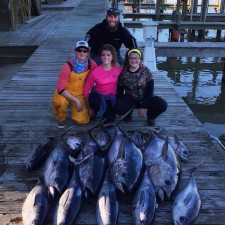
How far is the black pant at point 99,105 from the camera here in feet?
15.7

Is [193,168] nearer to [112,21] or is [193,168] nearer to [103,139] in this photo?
[103,139]

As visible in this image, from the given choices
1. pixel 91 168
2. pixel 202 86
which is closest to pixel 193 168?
pixel 91 168

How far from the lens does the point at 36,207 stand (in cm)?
295

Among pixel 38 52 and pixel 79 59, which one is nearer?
pixel 79 59

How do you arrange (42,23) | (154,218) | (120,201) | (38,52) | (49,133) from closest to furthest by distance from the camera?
(154,218) < (120,201) < (49,133) < (38,52) < (42,23)

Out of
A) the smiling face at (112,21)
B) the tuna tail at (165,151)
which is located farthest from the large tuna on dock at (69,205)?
the smiling face at (112,21)

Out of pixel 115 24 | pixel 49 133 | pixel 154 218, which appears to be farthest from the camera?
pixel 115 24

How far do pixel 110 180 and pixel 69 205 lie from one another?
0.51 m

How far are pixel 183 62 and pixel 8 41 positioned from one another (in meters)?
8.80

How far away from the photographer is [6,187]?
352 cm

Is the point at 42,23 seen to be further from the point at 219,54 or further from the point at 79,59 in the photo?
the point at 79,59

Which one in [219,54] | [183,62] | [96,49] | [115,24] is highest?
[115,24]

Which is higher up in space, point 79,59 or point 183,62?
point 79,59

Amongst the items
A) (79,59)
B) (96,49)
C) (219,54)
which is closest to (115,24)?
(96,49)
